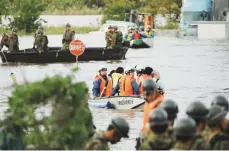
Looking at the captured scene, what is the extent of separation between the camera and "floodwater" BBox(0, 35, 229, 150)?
2252cm

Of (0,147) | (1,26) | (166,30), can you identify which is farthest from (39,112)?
(166,30)

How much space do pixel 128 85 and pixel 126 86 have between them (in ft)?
0.27

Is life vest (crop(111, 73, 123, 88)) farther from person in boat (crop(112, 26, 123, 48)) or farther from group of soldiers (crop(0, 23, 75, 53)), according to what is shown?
person in boat (crop(112, 26, 123, 48))

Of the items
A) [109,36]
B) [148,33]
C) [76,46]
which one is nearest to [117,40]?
[109,36]

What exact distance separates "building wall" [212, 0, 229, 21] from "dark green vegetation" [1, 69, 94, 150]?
2456 inches

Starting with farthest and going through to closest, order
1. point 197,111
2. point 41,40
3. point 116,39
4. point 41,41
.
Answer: point 116,39 → point 41,41 → point 41,40 → point 197,111

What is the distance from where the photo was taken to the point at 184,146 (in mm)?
8625

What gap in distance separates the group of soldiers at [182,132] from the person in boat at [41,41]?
2765 centimetres

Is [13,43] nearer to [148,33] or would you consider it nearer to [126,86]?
[148,33]

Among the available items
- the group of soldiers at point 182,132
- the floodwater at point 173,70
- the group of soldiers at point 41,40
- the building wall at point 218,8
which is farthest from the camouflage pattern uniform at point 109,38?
the building wall at point 218,8

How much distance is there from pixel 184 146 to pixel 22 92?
5.60 ft

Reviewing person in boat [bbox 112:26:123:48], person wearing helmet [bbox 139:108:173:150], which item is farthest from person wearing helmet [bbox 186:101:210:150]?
person in boat [bbox 112:26:123:48]

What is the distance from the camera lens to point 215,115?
9.32m

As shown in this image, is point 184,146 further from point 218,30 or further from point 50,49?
point 218,30
